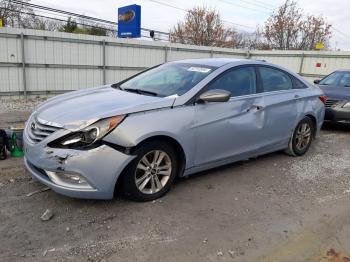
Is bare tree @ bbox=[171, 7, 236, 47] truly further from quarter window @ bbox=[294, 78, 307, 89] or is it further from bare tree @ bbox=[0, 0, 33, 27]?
quarter window @ bbox=[294, 78, 307, 89]

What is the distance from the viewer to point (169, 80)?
4449 mm

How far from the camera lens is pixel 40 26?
1312 inches

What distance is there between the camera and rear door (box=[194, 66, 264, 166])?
405 cm

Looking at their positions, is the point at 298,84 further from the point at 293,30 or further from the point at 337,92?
the point at 293,30

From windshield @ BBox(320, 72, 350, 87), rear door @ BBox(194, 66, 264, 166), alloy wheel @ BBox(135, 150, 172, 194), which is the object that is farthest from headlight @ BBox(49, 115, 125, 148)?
windshield @ BBox(320, 72, 350, 87)

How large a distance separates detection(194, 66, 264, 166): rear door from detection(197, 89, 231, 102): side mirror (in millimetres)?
96

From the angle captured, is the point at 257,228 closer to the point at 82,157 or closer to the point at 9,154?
the point at 82,157

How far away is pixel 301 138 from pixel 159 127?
3163 millimetres

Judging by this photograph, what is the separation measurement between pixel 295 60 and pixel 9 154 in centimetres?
1510

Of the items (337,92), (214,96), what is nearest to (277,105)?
(214,96)

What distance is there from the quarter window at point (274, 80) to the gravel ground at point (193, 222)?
4.40 ft

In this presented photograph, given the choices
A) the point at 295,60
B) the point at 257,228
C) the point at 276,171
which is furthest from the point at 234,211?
the point at 295,60

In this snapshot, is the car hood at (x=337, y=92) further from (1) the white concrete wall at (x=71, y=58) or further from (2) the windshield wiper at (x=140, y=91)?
(1) the white concrete wall at (x=71, y=58)

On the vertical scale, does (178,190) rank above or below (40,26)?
below
